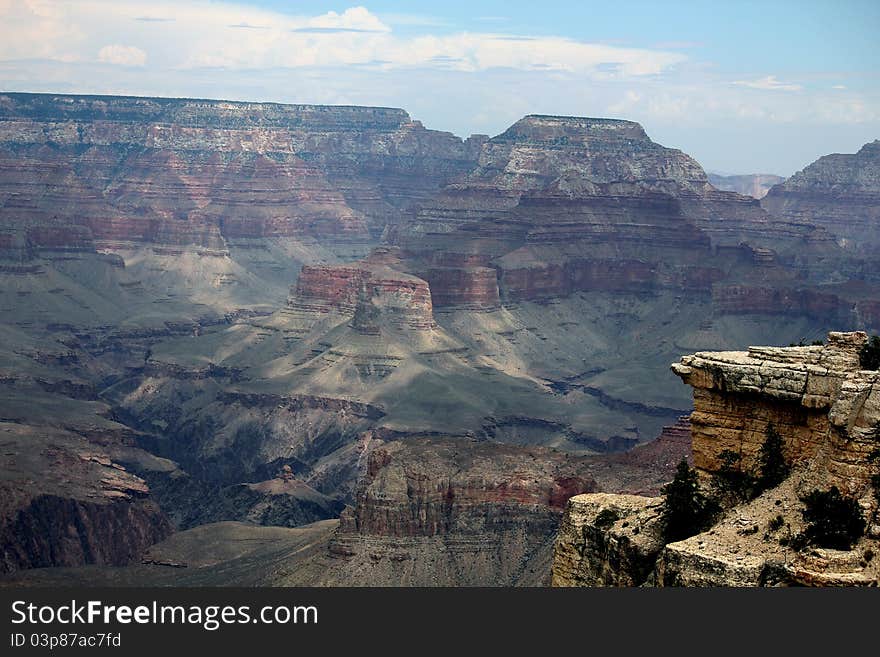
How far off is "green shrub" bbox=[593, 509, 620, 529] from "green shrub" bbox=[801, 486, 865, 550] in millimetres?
7370

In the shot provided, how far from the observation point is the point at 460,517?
285 feet

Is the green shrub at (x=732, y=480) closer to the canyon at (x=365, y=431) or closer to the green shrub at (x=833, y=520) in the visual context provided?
the green shrub at (x=833, y=520)

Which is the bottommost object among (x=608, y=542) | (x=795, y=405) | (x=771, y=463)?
(x=608, y=542)

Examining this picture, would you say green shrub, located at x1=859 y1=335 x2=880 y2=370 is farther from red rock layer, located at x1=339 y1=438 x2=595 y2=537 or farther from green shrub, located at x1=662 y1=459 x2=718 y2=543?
red rock layer, located at x1=339 y1=438 x2=595 y2=537

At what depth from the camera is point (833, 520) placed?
31.3 m

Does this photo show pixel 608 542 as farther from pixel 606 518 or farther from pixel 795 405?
pixel 795 405

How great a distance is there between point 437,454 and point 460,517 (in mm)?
6344

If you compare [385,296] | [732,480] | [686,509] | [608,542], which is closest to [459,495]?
[608,542]

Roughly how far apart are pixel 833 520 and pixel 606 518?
8.56m

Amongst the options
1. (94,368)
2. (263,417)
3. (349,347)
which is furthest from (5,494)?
(94,368)

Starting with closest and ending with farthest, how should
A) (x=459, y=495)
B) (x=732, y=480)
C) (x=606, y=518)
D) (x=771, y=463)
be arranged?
(x=771, y=463) → (x=732, y=480) → (x=606, y=518) → (x=459, y=495)

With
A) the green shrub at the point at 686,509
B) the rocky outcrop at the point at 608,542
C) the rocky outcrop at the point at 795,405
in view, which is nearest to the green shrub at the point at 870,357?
the rocky outcrop at the point at 795,405

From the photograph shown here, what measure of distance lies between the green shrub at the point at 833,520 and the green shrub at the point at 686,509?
12.6ft

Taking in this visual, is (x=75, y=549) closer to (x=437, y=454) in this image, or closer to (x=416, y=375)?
(x=437, y=454)
